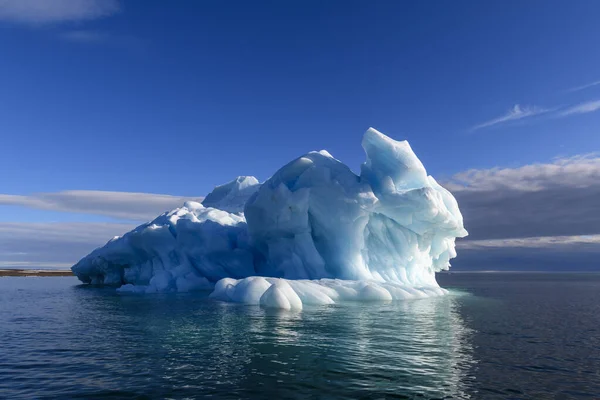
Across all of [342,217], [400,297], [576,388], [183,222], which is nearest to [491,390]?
[576,388]

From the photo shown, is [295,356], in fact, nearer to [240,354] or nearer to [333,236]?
[240,354]

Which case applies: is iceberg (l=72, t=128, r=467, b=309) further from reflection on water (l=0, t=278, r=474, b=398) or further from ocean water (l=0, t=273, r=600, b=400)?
ocean water (l=0, t=273, r=600, b=400)

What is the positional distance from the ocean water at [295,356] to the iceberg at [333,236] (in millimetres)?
7060

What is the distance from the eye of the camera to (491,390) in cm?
869

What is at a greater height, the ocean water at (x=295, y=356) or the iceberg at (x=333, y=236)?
the iceberg at (x=333, y=236)

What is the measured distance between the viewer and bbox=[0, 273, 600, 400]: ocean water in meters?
8.55

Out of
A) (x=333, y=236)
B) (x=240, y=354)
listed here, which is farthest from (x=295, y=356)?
(x=333, y=236)

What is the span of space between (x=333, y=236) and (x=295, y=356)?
63.4ft

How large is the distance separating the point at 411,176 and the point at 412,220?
2.94 meters

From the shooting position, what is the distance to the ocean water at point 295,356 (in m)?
8.55

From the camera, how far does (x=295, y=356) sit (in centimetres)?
1123

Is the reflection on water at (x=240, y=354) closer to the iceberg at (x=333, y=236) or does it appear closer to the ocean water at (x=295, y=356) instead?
the ocean water at (x=295, y=356)

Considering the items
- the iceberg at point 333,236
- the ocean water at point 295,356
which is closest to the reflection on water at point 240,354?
the ocean water at point 295,356

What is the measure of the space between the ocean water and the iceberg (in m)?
7.06
